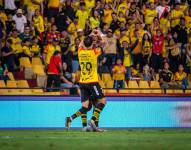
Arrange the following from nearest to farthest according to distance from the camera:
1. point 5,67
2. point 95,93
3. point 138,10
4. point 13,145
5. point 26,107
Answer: point 13,145, point 95,93, point 26,107, point 5,67, point 138,10

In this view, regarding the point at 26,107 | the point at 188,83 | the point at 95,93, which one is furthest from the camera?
the point at 188,83

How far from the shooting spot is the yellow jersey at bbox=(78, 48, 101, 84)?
1677cm

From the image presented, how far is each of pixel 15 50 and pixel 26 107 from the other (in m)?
3.20

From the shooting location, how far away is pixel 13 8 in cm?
2309

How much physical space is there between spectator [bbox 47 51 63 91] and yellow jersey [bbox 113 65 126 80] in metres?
2.03

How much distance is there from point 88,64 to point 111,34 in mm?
6414

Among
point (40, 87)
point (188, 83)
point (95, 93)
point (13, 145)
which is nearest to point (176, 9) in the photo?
point (188, 83)

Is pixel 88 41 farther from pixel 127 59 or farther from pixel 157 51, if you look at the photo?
pixel 157 51

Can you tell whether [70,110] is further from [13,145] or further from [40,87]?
[13,145]

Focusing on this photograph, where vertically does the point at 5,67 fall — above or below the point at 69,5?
below

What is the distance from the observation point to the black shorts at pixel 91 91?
16.8 metres

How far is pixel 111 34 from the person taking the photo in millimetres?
23078

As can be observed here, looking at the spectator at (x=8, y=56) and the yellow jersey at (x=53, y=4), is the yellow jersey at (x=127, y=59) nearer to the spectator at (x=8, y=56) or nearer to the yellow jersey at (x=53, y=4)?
the yellow jersey at (x=53, y=4)

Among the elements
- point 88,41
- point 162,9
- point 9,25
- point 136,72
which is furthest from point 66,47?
point 88,41
